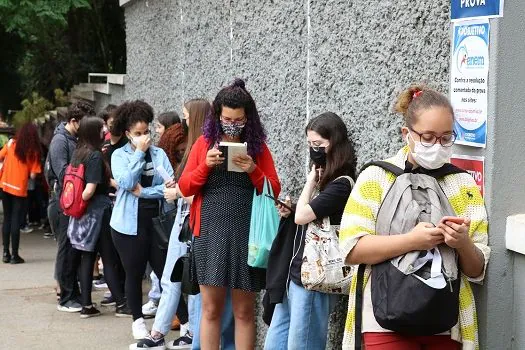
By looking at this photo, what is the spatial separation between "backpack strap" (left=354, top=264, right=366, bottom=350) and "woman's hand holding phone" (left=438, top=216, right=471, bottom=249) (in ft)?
1.62

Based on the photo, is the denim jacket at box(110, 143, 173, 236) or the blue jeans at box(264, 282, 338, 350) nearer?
the blue jeans at box(264, 282, 338, 350)

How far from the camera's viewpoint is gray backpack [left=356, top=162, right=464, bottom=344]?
3.45 metres

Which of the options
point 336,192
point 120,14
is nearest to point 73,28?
point 120,14

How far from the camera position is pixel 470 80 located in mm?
3980

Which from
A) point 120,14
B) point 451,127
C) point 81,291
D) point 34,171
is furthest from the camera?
point 120,14

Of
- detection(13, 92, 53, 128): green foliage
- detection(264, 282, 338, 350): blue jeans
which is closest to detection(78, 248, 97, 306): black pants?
detection(264, 282, 338, 350): blue jeans

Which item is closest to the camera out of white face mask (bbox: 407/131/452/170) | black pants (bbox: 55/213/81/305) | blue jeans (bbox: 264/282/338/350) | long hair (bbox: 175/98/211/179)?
white face mask (bbox: 407/131/452/170)

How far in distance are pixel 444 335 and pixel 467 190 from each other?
23.3 inches

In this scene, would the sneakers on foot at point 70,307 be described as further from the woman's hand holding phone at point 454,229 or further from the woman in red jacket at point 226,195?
the woman's hand holding phone at point 454,229

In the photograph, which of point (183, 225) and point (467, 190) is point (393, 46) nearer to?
point (467, 190)

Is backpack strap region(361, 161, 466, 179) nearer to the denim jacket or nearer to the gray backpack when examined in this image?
the gray backpack

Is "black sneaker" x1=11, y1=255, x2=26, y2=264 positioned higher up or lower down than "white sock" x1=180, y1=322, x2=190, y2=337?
lower down

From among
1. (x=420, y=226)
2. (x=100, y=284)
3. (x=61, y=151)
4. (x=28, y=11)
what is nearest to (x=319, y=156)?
(x=420, y=226)

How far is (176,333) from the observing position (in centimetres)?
792
